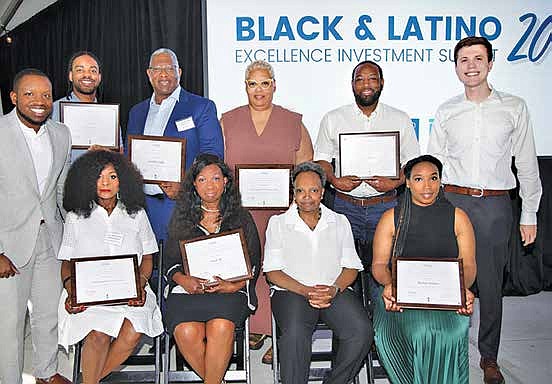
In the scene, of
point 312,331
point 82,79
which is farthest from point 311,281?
point 82,79

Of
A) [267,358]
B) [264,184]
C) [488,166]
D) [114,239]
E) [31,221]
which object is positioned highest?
[488,166]

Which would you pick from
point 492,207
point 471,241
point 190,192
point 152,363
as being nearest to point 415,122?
point 492,207

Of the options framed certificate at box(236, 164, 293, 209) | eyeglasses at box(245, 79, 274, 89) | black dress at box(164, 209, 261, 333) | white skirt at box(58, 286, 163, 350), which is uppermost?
eyeglasses at box(245, 79, 274, 89)

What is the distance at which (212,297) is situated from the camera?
130 inches

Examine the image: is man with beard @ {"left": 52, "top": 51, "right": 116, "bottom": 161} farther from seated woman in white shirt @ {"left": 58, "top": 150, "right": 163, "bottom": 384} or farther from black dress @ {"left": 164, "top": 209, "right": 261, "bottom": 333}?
black dress @ {"left": 164, "top": 209, "right": 261, "bottom": 333}

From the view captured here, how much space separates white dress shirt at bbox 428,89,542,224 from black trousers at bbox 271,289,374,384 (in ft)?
3.67

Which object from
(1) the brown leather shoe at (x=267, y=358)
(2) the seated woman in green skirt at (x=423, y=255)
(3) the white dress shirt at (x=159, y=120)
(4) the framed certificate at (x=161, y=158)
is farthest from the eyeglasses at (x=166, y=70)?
(1) the brown leather shoe at (x=267, y=358)

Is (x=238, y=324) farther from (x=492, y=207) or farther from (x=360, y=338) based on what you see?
(x=492, y=207)

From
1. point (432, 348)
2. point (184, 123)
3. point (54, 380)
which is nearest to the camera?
point (432, 348)

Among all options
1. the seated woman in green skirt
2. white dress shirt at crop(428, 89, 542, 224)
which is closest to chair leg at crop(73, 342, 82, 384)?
the seated woman in green skirt

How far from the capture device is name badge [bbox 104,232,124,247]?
11.1 ft

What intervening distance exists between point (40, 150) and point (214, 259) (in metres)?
1.11

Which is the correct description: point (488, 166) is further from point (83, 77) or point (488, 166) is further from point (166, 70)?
point (83, 77)

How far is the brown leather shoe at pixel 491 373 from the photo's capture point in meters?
3.66
